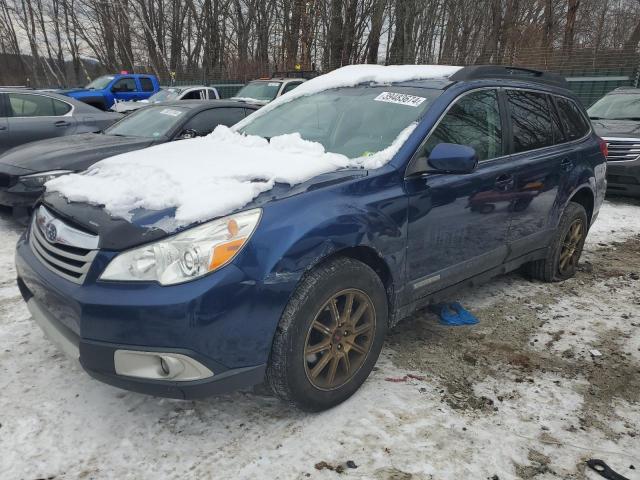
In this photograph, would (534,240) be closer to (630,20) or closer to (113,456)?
(113,456)

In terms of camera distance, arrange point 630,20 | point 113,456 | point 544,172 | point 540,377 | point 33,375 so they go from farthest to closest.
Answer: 1. point 630,20
2. point 544,172
3. point 540,377
4. point 33,375
5. point 113,456

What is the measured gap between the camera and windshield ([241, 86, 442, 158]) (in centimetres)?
298

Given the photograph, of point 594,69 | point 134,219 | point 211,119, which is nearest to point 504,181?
point 134,219

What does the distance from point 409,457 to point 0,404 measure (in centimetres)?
206

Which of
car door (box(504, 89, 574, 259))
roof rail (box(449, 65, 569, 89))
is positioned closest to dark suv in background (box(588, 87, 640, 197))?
roof rail (box(449, 65, 569, 89))

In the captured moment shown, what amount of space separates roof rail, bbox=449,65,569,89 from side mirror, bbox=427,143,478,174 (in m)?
0.74

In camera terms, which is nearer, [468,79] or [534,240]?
[468,79]

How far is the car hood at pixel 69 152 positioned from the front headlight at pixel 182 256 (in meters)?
3.68

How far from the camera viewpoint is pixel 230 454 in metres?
2.24

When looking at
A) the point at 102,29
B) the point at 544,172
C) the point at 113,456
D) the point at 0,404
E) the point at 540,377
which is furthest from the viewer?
the point at 102,29

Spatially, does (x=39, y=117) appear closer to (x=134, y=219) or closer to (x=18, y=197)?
(x=18, y=197)

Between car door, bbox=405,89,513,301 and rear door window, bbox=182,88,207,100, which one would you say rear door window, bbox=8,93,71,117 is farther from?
car door, bbox=405,89,513,301

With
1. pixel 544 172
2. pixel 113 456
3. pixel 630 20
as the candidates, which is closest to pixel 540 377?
pixel 544 172

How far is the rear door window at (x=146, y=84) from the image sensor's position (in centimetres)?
1638
